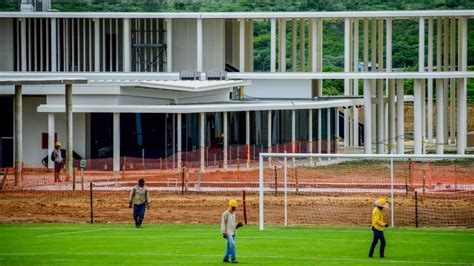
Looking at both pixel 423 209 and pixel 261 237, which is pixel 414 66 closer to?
pixel 423 209

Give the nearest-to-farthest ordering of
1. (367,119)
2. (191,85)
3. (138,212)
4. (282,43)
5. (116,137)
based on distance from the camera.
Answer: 1. (138,212)
2. (116,137)
3. (191,85)
4. (367,119)
5. (282,43)

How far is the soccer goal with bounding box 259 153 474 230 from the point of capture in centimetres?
5009

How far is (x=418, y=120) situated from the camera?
3209 inches

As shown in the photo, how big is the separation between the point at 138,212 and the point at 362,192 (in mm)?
14301

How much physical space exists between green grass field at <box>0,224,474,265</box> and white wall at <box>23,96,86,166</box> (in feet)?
70.8

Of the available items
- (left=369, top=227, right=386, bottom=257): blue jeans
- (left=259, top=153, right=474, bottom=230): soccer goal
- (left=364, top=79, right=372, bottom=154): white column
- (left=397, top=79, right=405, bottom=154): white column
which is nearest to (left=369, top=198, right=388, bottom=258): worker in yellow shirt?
(left=369, top=227, right=386, bottom=257): blue jeans

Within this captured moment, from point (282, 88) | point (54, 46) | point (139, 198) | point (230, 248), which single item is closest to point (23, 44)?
point (54, 46)

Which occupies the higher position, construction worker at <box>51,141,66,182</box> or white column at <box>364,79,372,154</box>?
white column at <box>364,79,372,154</box>

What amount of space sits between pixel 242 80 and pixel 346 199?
27575mm

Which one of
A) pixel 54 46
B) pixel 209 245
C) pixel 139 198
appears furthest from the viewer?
pixel 54 46

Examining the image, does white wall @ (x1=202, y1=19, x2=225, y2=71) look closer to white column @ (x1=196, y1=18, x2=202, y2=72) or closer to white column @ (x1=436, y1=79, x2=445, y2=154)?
white column @ (x1=196, y1=18, x2=202, y2=72)

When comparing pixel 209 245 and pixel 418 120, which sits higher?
pixel 418 120

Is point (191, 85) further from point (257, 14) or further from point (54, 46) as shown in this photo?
point (54, 46)

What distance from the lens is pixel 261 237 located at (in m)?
44.5
